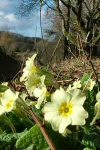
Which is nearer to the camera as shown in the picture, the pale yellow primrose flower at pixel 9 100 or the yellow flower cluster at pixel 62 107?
the yellow flower cluster at pixel 62 107

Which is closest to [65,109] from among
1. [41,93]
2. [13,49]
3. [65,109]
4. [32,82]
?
[65,109]

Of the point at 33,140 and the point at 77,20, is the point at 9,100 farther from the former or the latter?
the point at 77,20

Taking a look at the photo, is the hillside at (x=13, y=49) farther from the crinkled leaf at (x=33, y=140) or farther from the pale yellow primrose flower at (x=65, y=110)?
the pale yellow primrose flower at (x=65, y=110)

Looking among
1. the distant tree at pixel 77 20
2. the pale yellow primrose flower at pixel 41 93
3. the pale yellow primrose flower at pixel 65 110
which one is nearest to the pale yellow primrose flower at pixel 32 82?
the pale yellow primrose flower at pixel 41 93

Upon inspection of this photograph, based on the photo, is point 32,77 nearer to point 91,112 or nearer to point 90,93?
point 91,112

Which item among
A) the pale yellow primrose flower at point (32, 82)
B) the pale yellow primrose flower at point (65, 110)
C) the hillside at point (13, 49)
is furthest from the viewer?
the hillside at point (13, 49)

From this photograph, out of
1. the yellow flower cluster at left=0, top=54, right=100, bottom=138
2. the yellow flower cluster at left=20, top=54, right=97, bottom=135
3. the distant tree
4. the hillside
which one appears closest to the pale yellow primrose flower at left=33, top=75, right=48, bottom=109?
the yellow flower cluster at left=0, top=54, right=100, bottom=138
